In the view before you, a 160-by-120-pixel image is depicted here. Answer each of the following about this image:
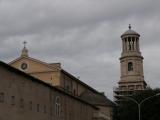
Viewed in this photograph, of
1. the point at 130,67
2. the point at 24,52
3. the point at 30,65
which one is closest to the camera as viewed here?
the point at 30,65

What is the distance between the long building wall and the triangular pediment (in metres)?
9.00

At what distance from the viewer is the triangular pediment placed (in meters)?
73.4

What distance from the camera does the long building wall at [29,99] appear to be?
45.6 metres

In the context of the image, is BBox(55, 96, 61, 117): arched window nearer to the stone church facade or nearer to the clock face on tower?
the stone church facade

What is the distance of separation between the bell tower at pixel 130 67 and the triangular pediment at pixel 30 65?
4429 centimetres

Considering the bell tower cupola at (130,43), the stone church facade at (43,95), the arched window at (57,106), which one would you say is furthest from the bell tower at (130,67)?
the arched window at (57,106)

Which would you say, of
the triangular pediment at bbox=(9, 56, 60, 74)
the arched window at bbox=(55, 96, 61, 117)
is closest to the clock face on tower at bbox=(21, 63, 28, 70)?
the triangular pediment at bbox=(9, 56, 60, 74)

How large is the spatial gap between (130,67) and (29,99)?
67318mm

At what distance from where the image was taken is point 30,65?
74.1m

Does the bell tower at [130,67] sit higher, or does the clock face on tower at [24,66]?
the bell tower at [130,67]

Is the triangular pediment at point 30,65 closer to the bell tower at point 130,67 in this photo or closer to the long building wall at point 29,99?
the long building wall at point 29,99

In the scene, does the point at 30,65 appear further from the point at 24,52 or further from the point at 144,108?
the point at 144,108

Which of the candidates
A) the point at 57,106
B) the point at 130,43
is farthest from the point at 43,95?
the point at 130,43

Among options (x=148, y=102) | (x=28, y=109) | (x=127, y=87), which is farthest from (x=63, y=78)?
(x=127, y=87)
